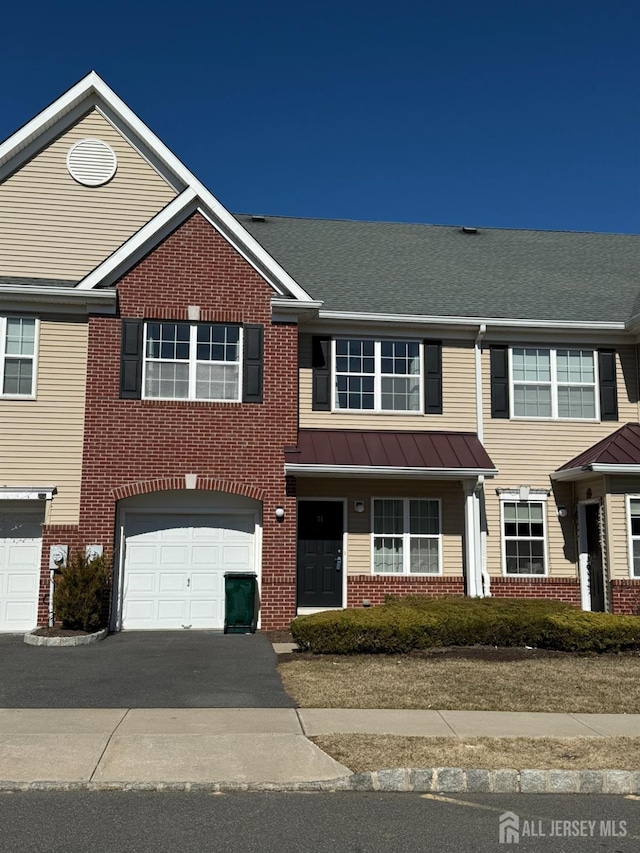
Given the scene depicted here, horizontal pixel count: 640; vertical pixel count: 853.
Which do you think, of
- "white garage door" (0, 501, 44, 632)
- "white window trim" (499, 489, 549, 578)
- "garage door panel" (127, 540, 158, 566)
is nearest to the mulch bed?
"white garage door" (0, 501, 44, 632)

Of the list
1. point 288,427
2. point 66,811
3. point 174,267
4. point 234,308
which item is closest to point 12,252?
point 174,267

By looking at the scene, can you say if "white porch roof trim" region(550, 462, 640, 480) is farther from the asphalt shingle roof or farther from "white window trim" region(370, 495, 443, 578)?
the asphalt shingle roof

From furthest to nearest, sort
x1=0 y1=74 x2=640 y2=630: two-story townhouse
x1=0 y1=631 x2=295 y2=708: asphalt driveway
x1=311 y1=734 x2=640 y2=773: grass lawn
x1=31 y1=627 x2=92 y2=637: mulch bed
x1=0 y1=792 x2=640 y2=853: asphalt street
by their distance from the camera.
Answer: x1=0 y1=74 x2=640 y2=630: two-story townhouse
x1=31 y1=627 x2=92 y2=637: mulch bed
x1=0 y1=631 x2=295 y2=708: asphalt driveway
x1=311 y1=734 x2=640 y2=773: grass lawn
x1=0 y1=792 x2=640 y2=853: asphalt street

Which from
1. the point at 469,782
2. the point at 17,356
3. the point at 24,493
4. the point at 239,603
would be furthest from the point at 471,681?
the point at 17,356

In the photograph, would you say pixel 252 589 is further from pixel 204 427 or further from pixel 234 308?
pixel 234 308

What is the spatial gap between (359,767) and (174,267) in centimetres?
1130

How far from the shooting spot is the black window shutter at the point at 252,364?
1606cm

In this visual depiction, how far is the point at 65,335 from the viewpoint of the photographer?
52.7ft

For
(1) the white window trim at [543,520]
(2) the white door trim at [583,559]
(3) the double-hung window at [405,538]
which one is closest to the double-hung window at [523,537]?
(1) the white window trim at [543,520]

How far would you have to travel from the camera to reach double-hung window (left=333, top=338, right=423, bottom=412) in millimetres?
17406

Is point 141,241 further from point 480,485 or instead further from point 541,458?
point 541,458

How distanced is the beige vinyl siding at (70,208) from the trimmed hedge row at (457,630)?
8833mm

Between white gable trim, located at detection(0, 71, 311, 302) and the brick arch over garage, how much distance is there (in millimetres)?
3845

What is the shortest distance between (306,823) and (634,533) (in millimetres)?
11772
